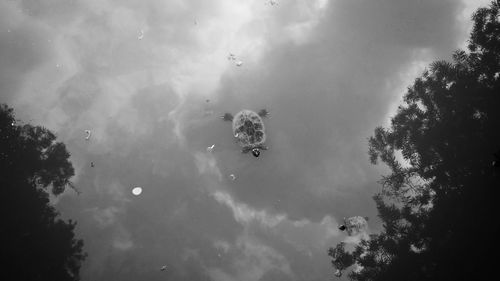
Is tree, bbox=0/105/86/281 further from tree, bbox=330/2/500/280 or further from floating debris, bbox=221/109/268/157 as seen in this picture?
tree, bbox=330/2/500/280

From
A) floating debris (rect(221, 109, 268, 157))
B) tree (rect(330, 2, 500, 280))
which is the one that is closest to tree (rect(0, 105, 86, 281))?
floating debris (rect(221, 109, 268, 157))

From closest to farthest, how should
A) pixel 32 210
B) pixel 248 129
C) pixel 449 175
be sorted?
pixel 449 175, pixel 32 210, pixel 248 129

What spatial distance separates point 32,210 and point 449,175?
31.0 metres

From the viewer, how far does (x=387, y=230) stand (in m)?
20.8

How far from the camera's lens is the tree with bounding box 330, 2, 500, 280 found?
17.3m

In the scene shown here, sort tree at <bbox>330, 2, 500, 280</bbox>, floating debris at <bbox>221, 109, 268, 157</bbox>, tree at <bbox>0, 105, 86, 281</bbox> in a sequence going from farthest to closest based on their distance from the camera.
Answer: floating debris at <bbox>221, 109, 268, 157</bbox>
tree at <bbox>0, 105, 86, 281</bbox>
tree at <bbox>330, 2, 500, 280</bbox>

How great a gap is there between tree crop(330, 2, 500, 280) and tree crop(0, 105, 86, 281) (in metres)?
23.3

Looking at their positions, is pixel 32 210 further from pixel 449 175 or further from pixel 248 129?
pixel 449 175

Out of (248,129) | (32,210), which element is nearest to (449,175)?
(248,129)

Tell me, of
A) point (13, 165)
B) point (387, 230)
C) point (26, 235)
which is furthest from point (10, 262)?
point (387, 230)

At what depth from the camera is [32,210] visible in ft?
83.4

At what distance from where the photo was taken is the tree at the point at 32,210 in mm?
22844

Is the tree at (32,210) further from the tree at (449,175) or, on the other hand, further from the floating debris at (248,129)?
the tree at (449,175)

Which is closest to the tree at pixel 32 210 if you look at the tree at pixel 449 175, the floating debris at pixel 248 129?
the floating debris at pixel 248 129
